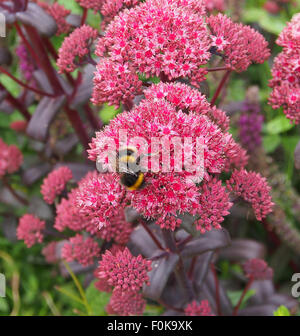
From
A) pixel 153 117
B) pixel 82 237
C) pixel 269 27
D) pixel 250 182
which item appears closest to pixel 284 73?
pixel 250 182

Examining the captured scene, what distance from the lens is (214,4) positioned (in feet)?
5.03

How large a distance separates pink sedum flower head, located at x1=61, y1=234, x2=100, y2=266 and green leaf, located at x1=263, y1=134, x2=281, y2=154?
1.06m

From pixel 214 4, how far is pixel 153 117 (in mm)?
855

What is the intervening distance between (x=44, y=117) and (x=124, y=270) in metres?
0.73

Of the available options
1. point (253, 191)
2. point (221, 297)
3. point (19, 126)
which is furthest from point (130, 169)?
point (19, 126)

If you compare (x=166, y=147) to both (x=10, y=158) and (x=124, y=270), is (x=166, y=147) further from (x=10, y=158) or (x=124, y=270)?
(x=10, y=158)

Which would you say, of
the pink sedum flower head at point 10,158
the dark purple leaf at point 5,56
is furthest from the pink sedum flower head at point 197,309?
the dark purple leaf at point 5,56

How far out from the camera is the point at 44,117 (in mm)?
1481

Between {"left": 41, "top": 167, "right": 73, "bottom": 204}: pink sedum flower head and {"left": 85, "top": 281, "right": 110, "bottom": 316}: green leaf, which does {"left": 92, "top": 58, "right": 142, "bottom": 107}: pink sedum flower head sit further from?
{"left": 85, "top": 281, "right": 110, "bottom": 316}: green leaf

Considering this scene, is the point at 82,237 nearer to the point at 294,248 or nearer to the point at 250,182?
the point at 250,182

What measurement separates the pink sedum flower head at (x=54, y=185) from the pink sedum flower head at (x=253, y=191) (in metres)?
0.56

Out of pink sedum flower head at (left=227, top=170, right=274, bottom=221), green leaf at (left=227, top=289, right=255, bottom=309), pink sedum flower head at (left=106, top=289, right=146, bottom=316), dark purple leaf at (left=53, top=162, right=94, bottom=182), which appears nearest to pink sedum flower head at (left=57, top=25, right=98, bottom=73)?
dark purple leaf at (left=53, top=162, right=94, bottom=182)

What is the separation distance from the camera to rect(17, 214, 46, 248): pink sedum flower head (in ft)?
4.45
